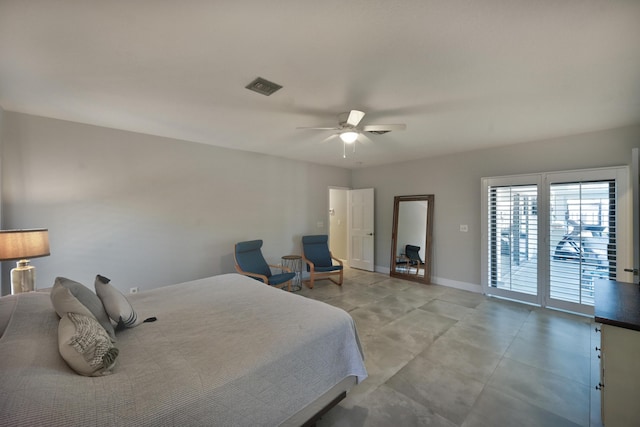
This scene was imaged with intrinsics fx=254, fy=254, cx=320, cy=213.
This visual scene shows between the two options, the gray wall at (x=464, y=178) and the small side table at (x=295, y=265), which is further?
the small side table at (x=295, y=265)

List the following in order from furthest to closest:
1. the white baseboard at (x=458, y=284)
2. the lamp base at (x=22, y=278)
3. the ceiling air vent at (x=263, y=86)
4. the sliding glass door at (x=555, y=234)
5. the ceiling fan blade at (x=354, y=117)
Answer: the white baseboard at (x=458, y=284)
the sliding glass door at (x=555, y=234)
the ceiling fan blade at (x=354, y=117)
the lamp base at (x=22, y=278)
the ceiling air vent at (x=263, y=86)

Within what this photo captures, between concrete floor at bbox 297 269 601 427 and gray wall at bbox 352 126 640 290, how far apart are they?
3.22 feet

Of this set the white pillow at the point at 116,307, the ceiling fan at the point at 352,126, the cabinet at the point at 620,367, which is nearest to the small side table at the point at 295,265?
the ceiling fan at the point at 352,126

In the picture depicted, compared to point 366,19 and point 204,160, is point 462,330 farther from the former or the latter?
point 204,160

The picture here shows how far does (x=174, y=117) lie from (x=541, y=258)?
17.5 feet

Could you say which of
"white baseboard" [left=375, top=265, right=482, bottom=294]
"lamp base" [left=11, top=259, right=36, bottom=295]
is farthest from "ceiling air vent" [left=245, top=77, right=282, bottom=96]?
"white baseboard" [left=375, top=265, right=482, bottom=294]

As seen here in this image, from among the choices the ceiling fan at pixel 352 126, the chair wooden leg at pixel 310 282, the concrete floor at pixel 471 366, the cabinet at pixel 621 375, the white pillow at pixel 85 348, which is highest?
the ceiling fan at pixel 352 126

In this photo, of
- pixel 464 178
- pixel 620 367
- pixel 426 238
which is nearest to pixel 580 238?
pixel 464 178

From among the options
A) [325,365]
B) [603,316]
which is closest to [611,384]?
[603,316]

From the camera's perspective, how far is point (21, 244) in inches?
86.4

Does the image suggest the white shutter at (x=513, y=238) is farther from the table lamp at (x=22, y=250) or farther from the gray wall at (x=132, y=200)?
the table lamp at (x=22, y=250)

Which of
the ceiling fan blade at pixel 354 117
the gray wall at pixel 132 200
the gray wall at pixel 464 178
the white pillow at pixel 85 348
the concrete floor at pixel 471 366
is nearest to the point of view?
the white pillow at pixel 85 348

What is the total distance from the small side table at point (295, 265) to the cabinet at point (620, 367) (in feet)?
12.7

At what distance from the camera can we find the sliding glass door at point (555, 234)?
127 inches
